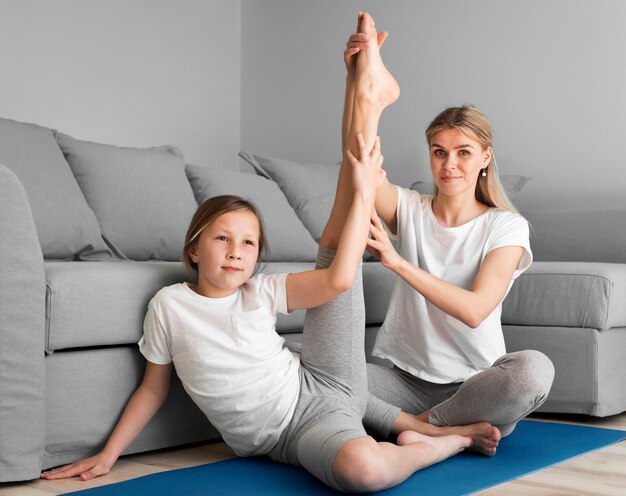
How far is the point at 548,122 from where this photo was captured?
3584 mm

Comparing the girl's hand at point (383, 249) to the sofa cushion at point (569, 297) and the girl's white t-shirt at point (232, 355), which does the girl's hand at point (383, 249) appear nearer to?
the girl's white t-shirt at point (232, 355)

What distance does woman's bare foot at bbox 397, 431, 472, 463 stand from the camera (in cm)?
183

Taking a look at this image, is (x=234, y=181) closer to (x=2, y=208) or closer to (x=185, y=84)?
(x=185, y=84)

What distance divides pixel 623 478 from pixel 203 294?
3.20 ft

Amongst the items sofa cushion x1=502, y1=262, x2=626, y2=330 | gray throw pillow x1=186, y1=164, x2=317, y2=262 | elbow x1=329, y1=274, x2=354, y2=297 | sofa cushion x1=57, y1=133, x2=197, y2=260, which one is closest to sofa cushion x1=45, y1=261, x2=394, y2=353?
elbow x1=329, y1=274, x2=354, y2=297

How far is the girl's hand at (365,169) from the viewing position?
5.86 feet

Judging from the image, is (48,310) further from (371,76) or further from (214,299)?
(371,76)

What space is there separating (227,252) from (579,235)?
179cm

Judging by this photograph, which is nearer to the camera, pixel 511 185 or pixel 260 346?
pixel 260 346

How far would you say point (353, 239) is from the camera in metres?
1.77

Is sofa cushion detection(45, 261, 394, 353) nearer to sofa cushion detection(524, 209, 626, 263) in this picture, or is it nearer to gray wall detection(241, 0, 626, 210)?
sofa cushion detection(524, 209, 626, 263)

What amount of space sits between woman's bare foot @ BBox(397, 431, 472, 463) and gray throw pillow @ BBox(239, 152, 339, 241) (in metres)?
1.44

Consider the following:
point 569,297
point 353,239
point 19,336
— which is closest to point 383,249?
point 353,239

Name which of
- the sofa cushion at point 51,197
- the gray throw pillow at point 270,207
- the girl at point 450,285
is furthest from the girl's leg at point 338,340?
the gray throw pillow at point 270,207
